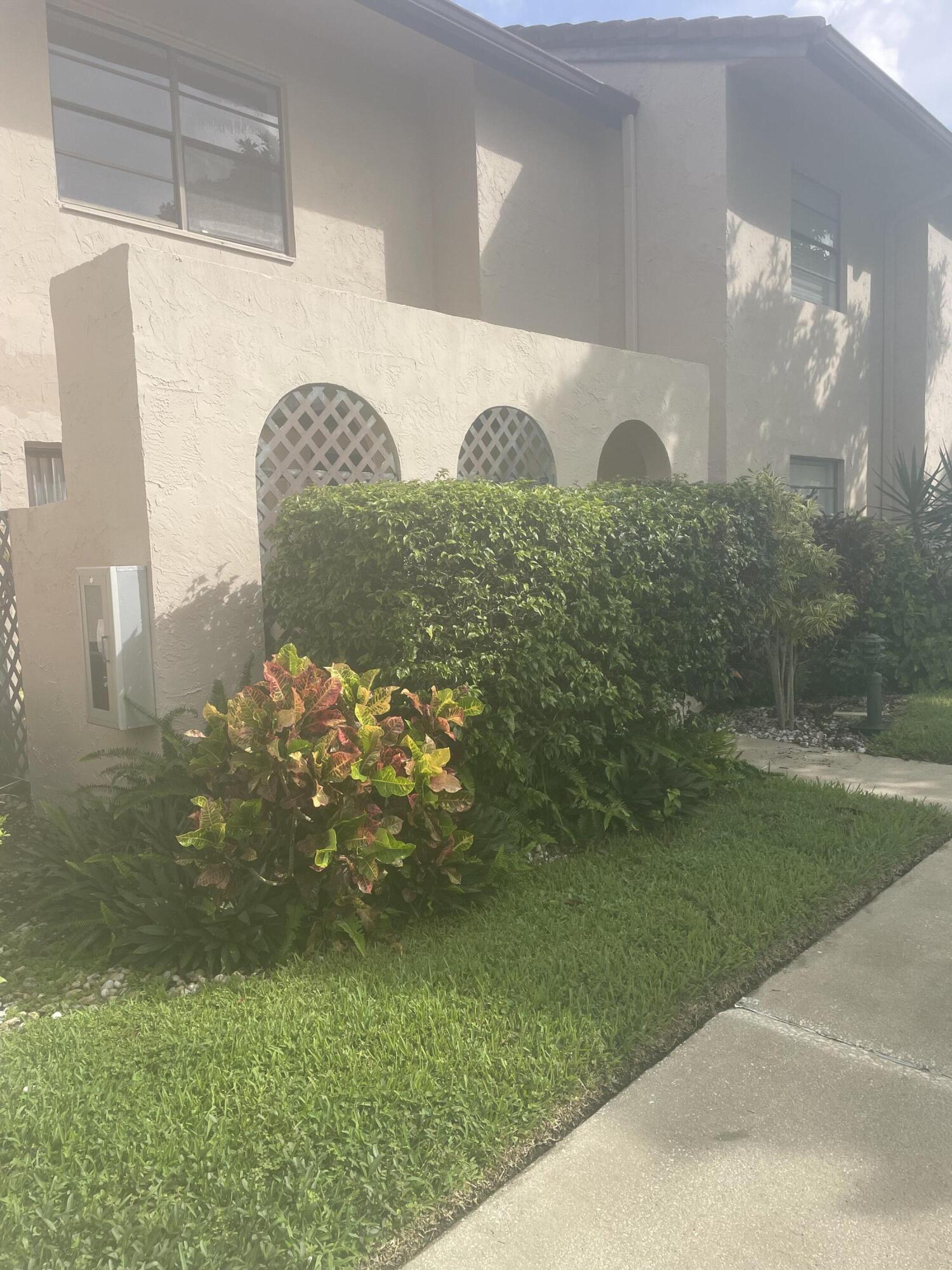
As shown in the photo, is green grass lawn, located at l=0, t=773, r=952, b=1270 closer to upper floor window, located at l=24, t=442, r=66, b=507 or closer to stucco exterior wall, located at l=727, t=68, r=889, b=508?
upper floor window, located at l=24, t=442, r=66, b=507

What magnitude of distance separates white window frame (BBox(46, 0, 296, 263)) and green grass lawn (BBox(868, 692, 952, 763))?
645 cm

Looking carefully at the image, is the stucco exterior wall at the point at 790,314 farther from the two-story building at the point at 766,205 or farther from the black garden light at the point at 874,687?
the black garden light at the point at 874,687

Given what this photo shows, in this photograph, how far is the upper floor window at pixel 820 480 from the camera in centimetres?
1162

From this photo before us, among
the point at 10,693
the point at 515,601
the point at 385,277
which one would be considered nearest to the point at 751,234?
the point at 385,277

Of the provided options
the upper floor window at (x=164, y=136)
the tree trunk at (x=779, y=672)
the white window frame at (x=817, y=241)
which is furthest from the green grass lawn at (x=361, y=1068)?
the white window frame at (x=817, y=241)

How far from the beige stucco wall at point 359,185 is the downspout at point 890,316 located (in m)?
4.99

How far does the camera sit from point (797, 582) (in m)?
7.52

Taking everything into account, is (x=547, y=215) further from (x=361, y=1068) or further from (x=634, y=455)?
(x=361, y=1068)

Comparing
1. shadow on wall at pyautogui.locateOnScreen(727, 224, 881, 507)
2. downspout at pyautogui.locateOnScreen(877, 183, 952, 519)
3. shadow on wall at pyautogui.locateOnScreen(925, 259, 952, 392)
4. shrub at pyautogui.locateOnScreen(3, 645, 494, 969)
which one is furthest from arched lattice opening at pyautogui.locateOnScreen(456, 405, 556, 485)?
shadow on wall at pyautogui.locateOnScreen(925, 259, 952, 392)

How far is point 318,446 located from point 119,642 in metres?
2.00

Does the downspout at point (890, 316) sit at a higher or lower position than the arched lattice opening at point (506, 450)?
higher

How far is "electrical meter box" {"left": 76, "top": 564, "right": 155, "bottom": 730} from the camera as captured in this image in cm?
473

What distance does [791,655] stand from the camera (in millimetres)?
7961

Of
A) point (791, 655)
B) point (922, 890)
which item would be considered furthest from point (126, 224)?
point (922, 890)
